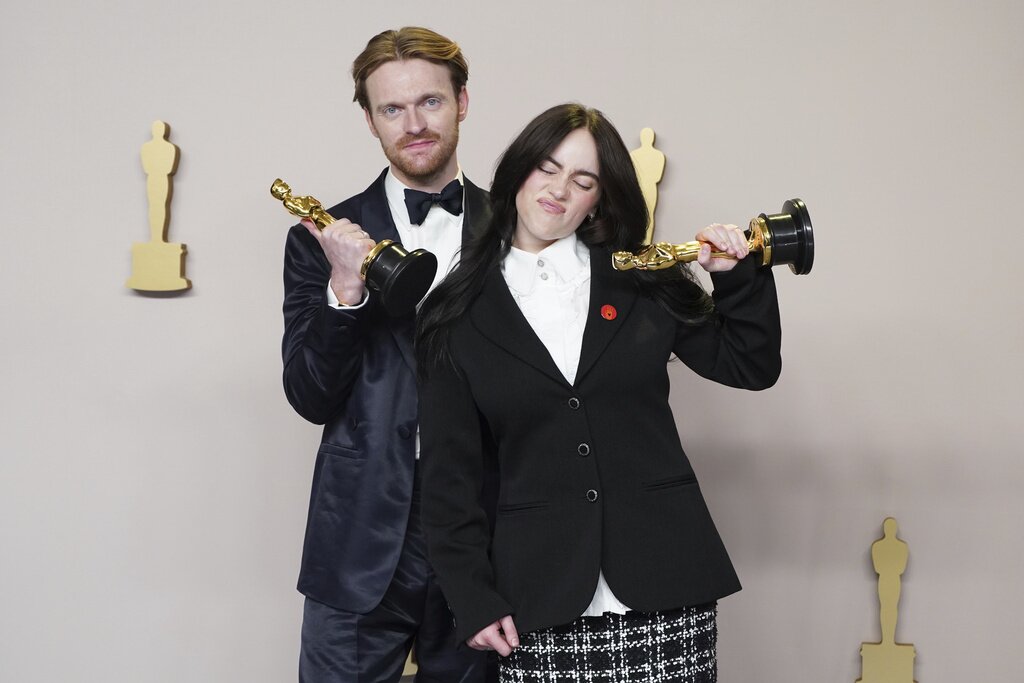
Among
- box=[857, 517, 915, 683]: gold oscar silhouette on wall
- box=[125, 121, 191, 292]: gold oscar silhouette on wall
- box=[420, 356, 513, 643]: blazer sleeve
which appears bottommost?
box=[857, 517, 915, 683]: gold oscar silhouette on wall

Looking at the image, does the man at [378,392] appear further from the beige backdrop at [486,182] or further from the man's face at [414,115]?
the beige backdrop at [486,182]

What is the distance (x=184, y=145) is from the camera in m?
3.30

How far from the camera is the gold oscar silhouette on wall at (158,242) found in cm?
325

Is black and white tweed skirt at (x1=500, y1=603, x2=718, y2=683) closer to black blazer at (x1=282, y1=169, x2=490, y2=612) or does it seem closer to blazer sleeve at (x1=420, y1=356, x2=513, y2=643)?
blazer sleeve at (x1=420, y1=356, x2=513, y2=643)

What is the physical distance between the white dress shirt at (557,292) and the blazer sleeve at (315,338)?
313mm

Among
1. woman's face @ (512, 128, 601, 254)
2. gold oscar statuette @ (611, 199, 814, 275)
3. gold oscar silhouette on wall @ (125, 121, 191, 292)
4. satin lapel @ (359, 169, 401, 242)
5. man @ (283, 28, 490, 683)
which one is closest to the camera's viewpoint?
gold oscar statuette @ (611, 199, 814, 275)

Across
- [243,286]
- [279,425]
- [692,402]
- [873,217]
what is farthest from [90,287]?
[873,217]

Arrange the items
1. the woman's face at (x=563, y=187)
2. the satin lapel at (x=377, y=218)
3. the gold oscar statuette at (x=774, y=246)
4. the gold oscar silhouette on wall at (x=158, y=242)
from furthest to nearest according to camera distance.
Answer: the gold oscar silhouette on wall at (x=158, y=242), the satin lapel at (x=377, y=218), the woman's face at (x=563, y=187), the gold oscar statuette at (x=774, y=246)

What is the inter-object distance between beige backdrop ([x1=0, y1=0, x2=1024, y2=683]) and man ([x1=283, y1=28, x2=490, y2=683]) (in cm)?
92

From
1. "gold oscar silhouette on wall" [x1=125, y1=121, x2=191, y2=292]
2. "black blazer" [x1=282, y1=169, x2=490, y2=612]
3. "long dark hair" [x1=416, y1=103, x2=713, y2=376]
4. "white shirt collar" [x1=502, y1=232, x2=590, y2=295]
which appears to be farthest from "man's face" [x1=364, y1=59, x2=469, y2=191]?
"gold oscar silhouette on wall" [x1=125, y1=121, x2=191, y2=292]

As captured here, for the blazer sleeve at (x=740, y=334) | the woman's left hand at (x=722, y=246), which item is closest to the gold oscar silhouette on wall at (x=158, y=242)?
the blazer sleeve at (x=740, y=334)

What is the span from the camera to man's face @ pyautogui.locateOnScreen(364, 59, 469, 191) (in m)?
2.36

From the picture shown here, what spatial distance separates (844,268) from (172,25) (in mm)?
2091

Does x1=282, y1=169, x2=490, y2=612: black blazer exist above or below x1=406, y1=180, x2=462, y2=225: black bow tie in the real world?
below
